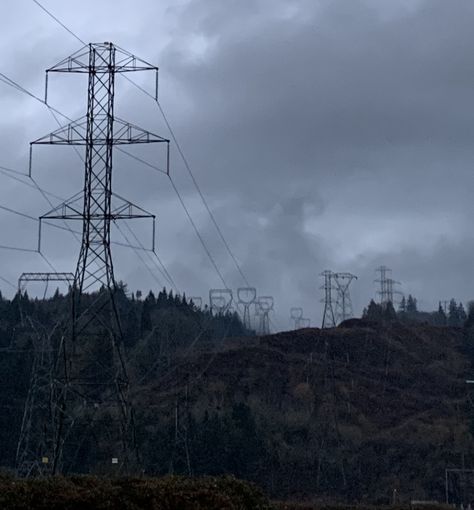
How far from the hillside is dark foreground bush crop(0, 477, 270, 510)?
40.1 meters

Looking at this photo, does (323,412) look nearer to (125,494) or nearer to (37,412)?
(37,412)

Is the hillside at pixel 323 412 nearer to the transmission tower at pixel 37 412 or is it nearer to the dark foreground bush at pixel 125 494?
the transmission tower at pixel 37 412

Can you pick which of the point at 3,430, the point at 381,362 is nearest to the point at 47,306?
the point at 381,362

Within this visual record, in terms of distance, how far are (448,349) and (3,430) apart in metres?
66.5

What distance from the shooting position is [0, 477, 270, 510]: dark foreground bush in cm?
2088

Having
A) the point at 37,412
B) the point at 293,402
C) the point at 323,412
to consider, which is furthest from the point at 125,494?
the point at 293,402

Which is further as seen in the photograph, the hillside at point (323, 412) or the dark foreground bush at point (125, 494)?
the hillside at point (323, 412)

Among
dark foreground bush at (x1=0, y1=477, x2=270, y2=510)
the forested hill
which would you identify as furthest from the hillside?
dark foreground bush at (x1=0, y1=477, x2=270, y2=510)

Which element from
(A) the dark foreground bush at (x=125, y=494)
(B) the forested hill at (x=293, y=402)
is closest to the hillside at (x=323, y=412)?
(B) the forested hill at (x=293, y=402)

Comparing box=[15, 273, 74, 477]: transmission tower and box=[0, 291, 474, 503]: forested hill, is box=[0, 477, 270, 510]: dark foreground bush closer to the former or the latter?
box=[15, 273, 74, 477]: transmission tower

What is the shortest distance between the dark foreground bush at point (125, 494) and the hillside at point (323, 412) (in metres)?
40.1

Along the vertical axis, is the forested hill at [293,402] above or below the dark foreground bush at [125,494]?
Answer: above

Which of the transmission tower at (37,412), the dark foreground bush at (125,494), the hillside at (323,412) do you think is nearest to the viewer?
the dark foreground bush at (125,494)

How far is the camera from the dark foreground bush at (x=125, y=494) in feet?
68.5
